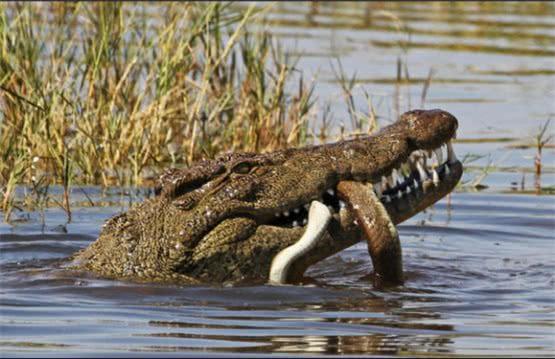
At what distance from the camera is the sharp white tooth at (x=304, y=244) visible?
20.7 feet

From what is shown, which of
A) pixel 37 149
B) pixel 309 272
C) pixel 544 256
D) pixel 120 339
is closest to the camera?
pixel 120 339

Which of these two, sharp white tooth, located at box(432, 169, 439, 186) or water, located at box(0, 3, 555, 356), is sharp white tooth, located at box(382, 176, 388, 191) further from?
water, located at box(0, 3, 555, 356)

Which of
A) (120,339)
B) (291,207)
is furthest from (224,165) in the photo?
(120,339)

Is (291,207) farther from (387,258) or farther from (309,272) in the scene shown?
(309,272)

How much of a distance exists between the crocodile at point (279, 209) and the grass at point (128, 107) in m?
1.94

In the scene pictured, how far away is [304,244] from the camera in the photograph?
250 inches

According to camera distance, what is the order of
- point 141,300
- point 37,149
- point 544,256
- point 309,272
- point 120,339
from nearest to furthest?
point 120,339 < point 141,300 < point 309,272 < point 544,256 < point 37,149

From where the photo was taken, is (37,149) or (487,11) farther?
(487,11)

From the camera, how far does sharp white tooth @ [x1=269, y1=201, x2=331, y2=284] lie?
20.7ft

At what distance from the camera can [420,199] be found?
658 centimetres

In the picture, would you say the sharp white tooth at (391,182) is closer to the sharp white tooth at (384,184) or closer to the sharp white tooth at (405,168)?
the sharp white tooth at (384,184)

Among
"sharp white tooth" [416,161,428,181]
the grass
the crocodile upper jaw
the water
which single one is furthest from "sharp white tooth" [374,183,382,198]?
the grass

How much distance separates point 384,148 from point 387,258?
521 millimetres

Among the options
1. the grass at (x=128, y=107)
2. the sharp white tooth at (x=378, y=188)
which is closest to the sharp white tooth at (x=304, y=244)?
the sharp white tooth at (x=378, y=188)
